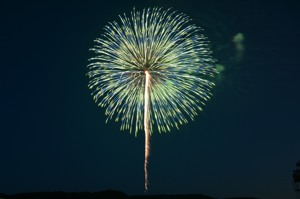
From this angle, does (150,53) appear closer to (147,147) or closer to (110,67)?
(110,67)

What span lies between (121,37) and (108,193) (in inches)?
2848

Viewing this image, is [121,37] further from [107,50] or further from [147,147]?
[147,147]

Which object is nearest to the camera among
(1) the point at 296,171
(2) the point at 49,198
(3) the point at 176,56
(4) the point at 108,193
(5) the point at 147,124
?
(3) the point at 176,56

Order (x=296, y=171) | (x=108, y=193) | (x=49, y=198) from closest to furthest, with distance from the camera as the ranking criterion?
(x=296, y=171)
(x=49, y=198)
(x=108, y=193)

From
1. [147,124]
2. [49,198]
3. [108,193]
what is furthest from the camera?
[108,193]

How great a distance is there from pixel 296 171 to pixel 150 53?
40.9 m

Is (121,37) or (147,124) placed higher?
(121,37)

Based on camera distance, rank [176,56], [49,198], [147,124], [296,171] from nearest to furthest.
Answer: [176,56]
[147,124]
[296,171]
[49,198]

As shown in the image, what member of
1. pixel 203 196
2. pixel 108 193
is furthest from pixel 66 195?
pixel 203 196

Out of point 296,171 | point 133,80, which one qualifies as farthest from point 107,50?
point 296,171

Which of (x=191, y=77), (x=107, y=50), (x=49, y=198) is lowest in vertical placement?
(x=49, y=198)

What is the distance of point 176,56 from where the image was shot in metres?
29.0

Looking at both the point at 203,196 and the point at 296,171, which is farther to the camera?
the point at 203,196

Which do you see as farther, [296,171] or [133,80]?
[296,171]
